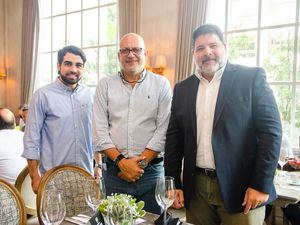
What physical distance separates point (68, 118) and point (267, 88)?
→ 1359 mm

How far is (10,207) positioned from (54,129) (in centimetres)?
80

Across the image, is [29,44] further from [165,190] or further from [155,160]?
[165,190]

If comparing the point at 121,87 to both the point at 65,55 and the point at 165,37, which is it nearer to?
the point at 65,55

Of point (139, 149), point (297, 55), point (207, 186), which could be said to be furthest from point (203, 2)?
point (207, 186)

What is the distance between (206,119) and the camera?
1690 millimetres

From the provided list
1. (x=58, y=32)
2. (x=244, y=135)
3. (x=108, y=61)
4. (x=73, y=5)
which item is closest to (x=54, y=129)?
(x=244, y=135)

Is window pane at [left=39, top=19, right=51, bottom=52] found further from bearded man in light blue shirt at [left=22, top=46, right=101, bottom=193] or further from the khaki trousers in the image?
the khaki trousers

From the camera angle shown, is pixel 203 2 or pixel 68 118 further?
pixel 203 2

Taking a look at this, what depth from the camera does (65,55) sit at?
2299 mm

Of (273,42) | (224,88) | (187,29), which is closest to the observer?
(224,88)

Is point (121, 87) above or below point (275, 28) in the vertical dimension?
below

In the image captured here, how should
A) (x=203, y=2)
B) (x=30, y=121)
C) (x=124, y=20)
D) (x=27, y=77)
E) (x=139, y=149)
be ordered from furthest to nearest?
(x=27, y=77) → (x=124, y=20) → (x=203, y=2) → (x=30, y=121) → (x=139, y=149)

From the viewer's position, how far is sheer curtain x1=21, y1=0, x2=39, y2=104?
7.39m

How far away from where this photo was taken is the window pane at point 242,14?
15.1 ft
